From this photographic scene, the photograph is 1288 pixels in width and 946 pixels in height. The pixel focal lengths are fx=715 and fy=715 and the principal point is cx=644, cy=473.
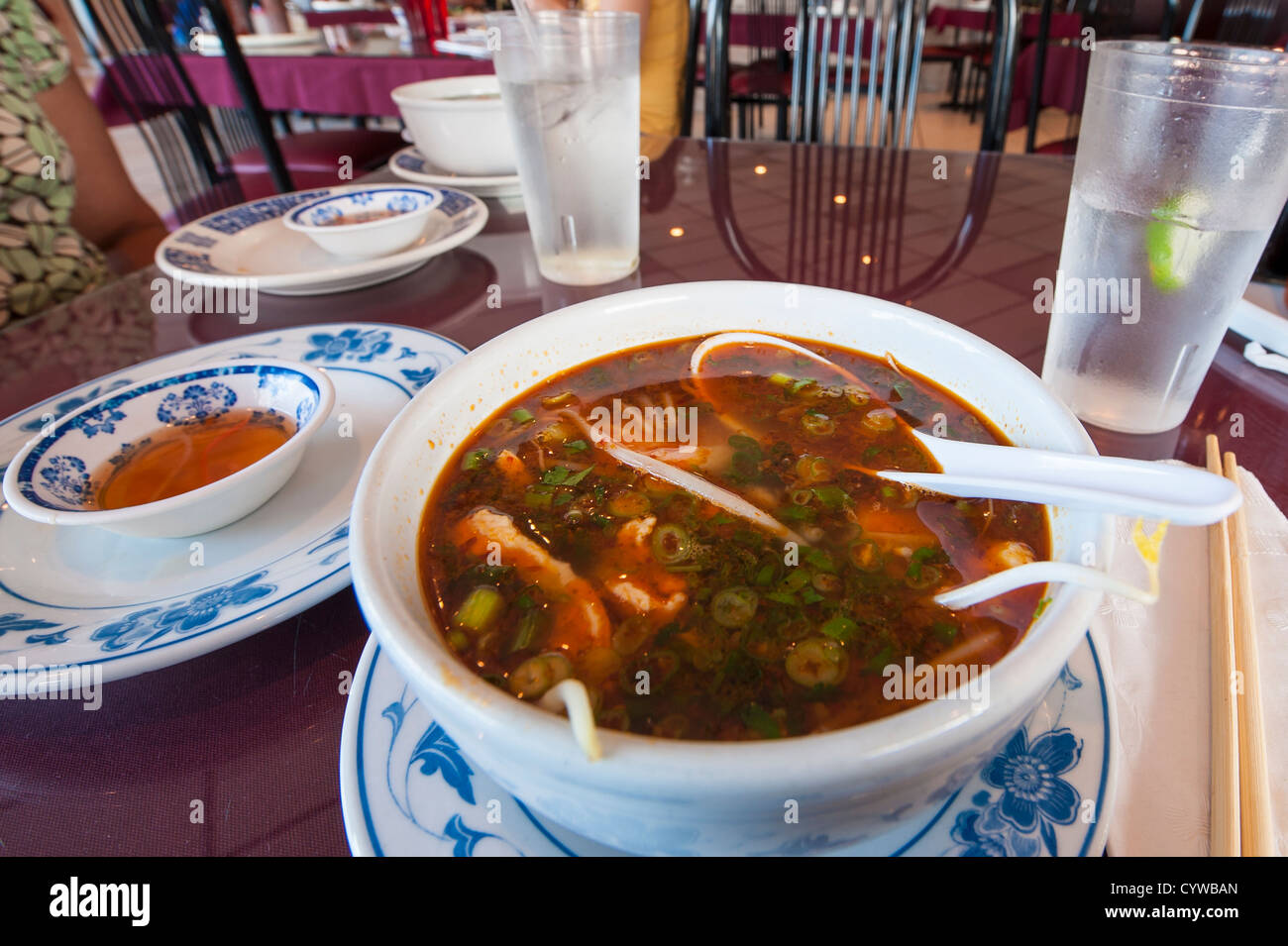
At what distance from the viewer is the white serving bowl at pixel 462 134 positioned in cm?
217

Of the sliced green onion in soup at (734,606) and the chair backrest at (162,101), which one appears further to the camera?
the chair backrest at (162,101)

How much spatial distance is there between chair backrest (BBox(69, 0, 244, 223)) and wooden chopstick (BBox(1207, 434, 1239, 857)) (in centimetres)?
403

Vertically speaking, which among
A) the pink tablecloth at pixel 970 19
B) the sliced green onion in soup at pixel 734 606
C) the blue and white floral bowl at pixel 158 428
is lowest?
the sliced green onion in soup at pixel 734 606

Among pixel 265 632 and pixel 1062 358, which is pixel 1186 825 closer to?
pixel 1062 358

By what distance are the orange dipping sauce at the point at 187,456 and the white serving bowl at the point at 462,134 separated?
1.26 metres

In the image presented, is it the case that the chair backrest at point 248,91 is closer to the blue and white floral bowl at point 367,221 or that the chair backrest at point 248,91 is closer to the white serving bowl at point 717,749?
the blue and white floral bowl at point 367,221

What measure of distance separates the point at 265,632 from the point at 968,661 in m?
0.82

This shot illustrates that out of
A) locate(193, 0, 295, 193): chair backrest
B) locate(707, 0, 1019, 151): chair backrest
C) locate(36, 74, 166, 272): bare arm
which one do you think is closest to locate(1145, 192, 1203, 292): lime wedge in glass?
locate(707, 0, 1019, 151): chair backrest

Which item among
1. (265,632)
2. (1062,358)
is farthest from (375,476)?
(1062,358)

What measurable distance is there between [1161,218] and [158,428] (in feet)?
5.41

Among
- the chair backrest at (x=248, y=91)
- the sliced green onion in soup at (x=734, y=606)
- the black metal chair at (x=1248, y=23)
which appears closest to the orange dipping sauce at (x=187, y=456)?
the sliced green onion in soup at (x=734, y=606)

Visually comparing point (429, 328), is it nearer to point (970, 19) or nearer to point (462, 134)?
point (462, 134)

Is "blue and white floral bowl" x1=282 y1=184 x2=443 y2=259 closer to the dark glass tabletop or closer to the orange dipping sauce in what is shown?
the dark glass tabletop

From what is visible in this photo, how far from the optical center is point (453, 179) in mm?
2295
